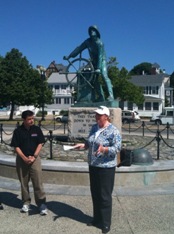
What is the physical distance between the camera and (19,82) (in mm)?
39188

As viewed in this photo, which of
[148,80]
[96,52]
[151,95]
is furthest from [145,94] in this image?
[96,52]

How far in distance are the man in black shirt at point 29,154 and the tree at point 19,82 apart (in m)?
33.9

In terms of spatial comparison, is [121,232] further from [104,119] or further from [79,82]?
[79,82]

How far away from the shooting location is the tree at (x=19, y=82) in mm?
38781

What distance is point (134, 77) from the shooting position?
7206 cm

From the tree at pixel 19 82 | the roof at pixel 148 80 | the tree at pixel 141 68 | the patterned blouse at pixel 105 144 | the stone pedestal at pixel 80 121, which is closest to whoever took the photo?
the patterned blouse at pixel 105 144

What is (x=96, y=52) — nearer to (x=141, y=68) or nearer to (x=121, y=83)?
(x=121, y=83)

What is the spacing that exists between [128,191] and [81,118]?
522 cm

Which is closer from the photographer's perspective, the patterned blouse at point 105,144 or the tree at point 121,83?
the patterned blouse at point 105,144

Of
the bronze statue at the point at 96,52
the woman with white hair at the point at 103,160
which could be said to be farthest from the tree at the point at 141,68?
the woman with white hair at the point at 103,160

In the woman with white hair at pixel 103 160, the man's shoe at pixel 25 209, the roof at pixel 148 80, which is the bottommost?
the man's shoe at pixel 25 209

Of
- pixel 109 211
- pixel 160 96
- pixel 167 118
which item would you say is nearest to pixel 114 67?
pixel 167 118

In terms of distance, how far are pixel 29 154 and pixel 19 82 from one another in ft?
114

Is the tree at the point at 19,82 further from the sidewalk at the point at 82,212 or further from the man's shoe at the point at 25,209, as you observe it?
the man's shoe at the point at 25,209
